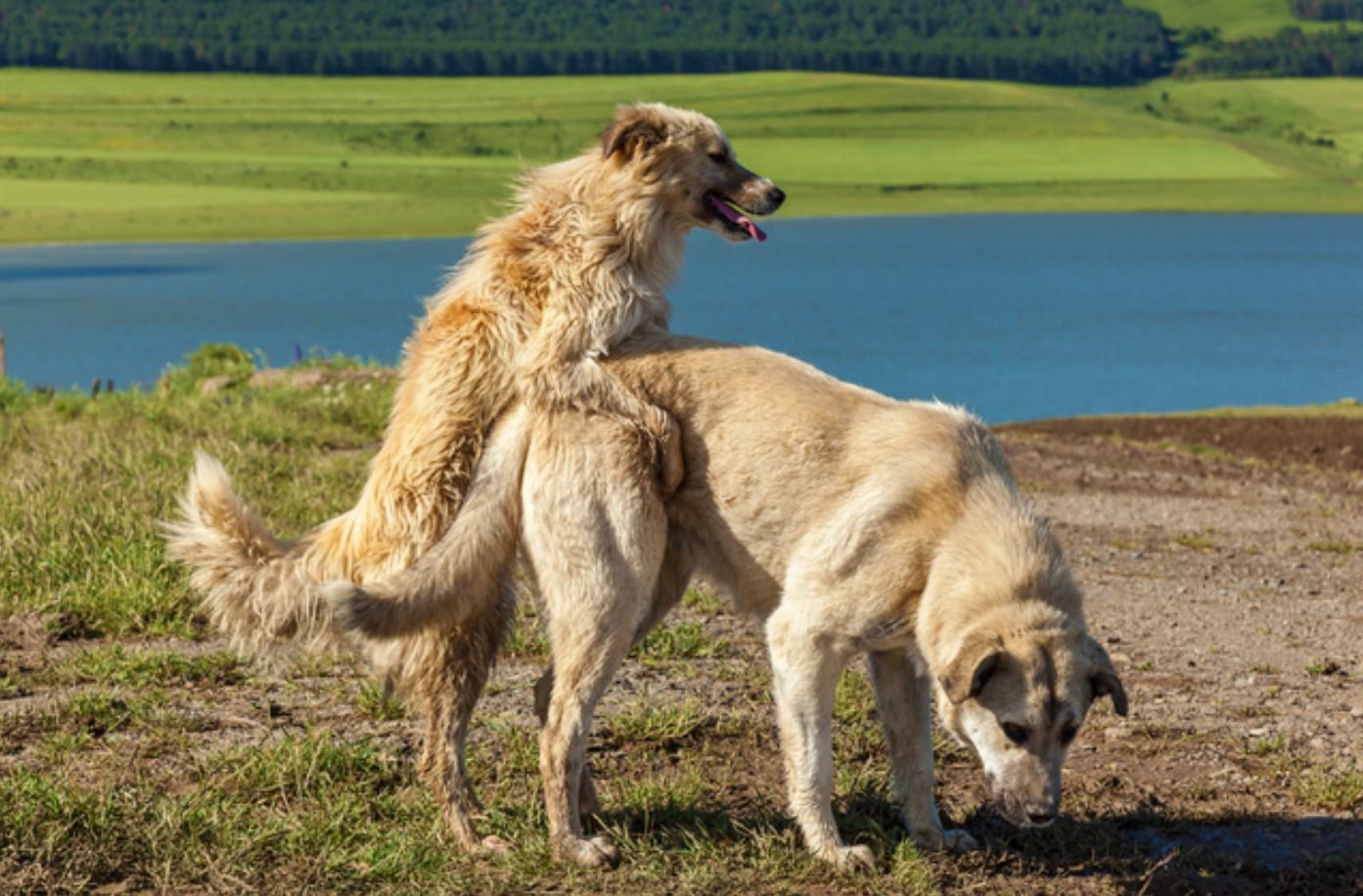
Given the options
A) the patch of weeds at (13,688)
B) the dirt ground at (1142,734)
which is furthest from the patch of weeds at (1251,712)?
the patch of weeds at (13,688)

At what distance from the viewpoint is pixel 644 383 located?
19.5 ft

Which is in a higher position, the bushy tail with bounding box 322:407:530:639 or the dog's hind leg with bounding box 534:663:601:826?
the bushy tail with bounding box 322:407:530:639

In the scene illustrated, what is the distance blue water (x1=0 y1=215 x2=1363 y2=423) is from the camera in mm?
34500

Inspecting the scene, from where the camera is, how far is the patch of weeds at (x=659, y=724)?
274 inches

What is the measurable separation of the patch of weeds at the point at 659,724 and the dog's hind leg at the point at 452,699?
42.6 inches

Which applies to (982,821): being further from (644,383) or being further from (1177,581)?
(1177,581)

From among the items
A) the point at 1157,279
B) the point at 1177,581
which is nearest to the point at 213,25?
the point at 1157,279

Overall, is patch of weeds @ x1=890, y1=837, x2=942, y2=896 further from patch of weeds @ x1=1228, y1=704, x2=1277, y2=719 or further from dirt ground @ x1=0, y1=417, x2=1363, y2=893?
patch of weeds @ x1=1228, y1=704, x2=1277, y2=719

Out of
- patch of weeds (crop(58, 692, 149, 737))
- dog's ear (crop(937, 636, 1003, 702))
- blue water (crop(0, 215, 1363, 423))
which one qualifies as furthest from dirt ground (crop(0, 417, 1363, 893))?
blue water (crop(0, 215, 1363, 423))

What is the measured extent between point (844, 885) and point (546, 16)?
140m

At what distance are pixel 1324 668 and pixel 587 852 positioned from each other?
4205 mm

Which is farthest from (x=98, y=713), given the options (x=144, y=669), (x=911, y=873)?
(x=911, y=873)

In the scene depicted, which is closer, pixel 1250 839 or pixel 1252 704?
pixel 1250 839

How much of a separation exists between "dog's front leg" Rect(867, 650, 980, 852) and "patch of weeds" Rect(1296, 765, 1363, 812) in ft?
4.40
